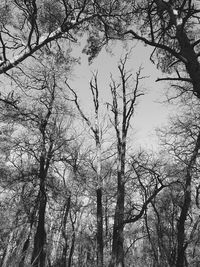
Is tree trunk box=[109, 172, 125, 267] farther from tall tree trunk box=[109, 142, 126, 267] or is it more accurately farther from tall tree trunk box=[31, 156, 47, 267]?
tall tree trunk box=[31, 156, 47, 267]

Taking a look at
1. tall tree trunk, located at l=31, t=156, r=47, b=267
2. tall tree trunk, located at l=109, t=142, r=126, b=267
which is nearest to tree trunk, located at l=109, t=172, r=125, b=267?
tall tree trunk, located at l=109, t=142, r=126, b=267

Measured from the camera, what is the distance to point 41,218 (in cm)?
1034

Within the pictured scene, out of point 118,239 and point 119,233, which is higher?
point 119,233

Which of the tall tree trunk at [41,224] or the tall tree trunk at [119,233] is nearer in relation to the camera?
the tall tree trunk at [119,233]

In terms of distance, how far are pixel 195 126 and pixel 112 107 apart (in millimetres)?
3838

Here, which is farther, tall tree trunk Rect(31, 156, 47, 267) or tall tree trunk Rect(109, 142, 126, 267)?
tall tree trunk Rect(31, 156, 47, 267)

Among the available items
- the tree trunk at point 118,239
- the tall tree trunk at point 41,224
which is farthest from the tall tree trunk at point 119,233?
the tall tree trunk at point 41,224

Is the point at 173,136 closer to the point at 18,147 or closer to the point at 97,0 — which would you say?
the point at 97,0

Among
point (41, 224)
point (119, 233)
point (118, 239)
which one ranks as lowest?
point (118, 239)

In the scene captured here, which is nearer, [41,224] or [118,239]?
[118,239]

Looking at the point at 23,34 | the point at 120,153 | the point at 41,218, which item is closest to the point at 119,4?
the point at 23,34

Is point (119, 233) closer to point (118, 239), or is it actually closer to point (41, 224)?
point (118, 239)

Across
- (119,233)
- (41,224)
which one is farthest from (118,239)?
(41,224)

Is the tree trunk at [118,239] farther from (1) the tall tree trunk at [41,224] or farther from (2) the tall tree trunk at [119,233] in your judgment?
(1) the tall tree trunk at [41,224]
